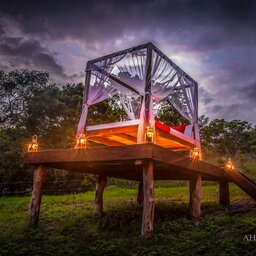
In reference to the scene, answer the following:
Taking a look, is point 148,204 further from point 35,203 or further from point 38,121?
point 38,121

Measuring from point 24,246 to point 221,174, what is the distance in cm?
588

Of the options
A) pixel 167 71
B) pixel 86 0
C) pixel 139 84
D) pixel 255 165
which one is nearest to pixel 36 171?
pixel 139 84

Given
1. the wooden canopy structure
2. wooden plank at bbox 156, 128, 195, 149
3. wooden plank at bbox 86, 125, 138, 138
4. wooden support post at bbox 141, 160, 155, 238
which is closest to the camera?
wooden support post at bbox 141, 160, 155, 238

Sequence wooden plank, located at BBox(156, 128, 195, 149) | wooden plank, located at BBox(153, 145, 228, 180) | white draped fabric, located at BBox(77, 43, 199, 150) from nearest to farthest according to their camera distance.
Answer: wooden plank, located at BBox(153, 145, 228, 180) < white draped fabric, located at BBox(77, 43, 199, 150) < wooden plank, located at BBox(156, 128, 195, 149)

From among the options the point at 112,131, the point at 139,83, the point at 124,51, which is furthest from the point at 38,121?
the point at 139,83

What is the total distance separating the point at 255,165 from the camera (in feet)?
54.7

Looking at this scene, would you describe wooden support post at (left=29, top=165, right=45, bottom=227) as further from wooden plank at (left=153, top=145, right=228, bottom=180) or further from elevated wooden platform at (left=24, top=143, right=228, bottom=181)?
wooden plank at (left=153, top=145, right=228, bottom=180)

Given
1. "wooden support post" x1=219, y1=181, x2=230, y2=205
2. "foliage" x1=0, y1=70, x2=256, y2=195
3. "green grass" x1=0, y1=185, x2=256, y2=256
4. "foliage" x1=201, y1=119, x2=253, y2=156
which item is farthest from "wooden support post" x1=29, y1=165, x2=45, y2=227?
"foliage" x1=201, y1=119, x2=253, y2=156

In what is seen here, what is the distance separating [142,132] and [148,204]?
1.67 m

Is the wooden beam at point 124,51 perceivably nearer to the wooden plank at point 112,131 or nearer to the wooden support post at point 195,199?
the wooden plank at point 112,131

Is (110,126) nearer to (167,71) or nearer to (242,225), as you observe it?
(167,71)

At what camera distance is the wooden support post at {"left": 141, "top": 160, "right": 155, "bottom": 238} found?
18.4 feet

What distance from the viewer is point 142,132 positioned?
656cm

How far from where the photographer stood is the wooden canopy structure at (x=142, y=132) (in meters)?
5.87
